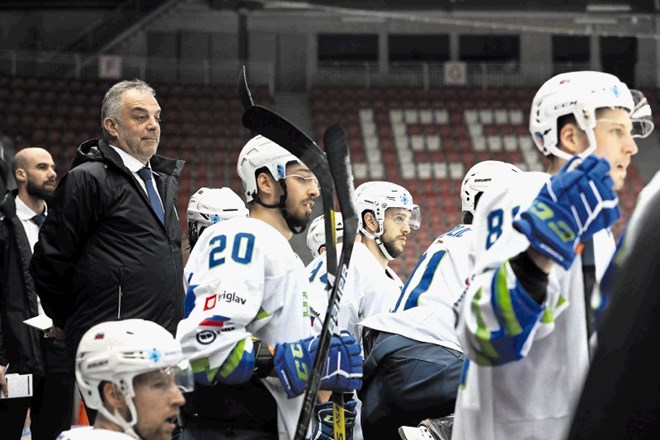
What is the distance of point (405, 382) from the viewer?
3.92 metres

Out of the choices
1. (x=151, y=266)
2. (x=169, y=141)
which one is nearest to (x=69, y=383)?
(x=151, y=266)

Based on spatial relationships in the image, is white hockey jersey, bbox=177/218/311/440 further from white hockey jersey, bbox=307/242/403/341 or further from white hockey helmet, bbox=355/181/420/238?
white hockey helmet, bbox=355/181/420/238

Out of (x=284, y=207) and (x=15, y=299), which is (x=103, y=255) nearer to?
A: (x=284, y=207)

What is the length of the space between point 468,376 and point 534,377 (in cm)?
16

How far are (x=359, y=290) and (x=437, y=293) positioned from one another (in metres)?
0.80

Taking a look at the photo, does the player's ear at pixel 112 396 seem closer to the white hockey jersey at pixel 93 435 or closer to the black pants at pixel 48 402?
the white hockey jersey at pixel 93 435

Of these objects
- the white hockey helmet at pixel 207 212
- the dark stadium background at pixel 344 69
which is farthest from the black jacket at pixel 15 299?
the dark stadium background at pixel 344 69

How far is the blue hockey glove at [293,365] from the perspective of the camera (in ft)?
9.46

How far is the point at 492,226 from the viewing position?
2.14 metres

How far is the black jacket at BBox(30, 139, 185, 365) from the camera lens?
3568 mm

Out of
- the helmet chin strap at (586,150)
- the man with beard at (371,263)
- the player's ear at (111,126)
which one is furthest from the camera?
the man with beard at (371,263)

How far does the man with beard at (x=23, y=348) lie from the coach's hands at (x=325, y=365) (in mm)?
2059

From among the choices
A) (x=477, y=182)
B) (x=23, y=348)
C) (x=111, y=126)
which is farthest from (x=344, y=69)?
(x=111, y=126)

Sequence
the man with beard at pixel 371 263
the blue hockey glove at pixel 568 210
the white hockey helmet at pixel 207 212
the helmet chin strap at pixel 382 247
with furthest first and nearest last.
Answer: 1. the helmet chin strap at pixel 382 247
2. the white hockey helmet at pixel 207 212
3. the man with beard at pixel 371 263
4. the blue hockey glove at pixel 568 210
